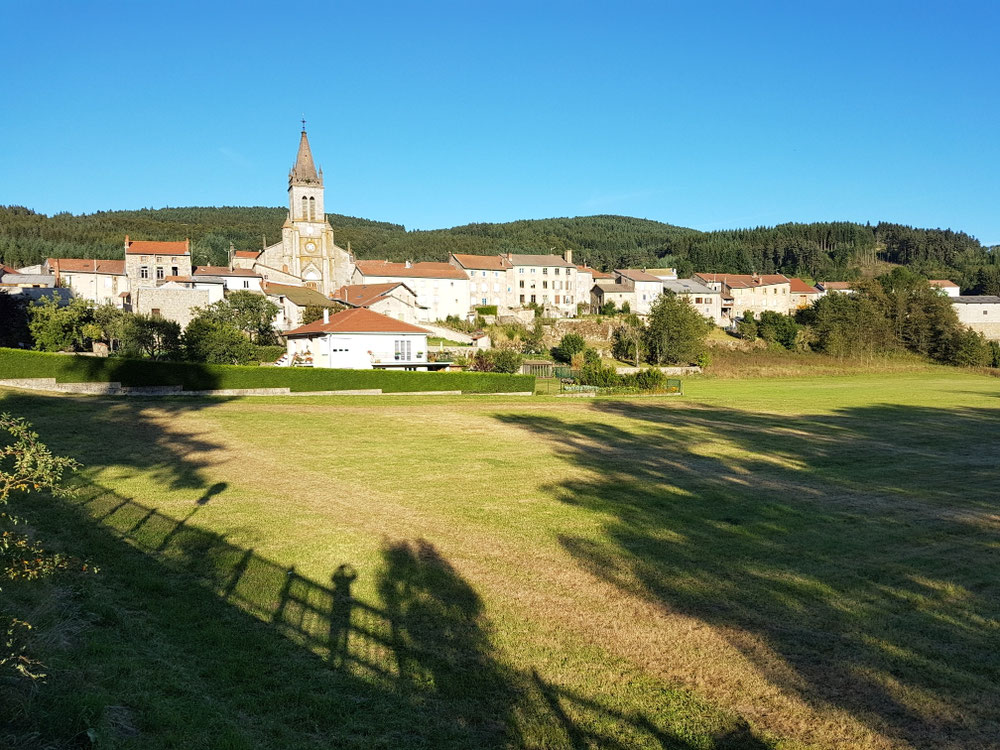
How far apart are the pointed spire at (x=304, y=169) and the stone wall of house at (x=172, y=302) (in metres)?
34.3

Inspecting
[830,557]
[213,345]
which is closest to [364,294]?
[213,345]

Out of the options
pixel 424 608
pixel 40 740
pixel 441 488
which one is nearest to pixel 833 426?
pixel 441 488

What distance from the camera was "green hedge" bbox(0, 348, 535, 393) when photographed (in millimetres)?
39094

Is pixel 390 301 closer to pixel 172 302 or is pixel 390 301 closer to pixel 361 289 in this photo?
pixel 361 289

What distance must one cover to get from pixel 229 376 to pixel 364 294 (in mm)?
38677

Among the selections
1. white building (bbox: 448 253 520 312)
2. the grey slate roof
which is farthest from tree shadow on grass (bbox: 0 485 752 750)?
the grey slate roof

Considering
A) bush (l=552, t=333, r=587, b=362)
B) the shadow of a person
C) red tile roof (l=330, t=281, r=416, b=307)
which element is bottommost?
the shadow of a person

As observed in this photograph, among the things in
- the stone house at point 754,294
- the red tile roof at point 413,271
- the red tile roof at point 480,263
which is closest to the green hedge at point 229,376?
the red tile roof at point 413,271

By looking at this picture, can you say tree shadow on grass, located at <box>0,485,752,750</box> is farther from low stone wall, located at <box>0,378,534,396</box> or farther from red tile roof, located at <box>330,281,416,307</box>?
red tile roof, located at <box>330,281,416,307</box>

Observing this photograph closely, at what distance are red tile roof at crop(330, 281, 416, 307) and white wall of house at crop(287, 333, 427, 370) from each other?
718 inches

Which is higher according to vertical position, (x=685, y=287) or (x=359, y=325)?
(x=685, y=287)

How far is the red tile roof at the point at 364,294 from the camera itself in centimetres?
7612

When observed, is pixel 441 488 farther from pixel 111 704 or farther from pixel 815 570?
pixel 111 704

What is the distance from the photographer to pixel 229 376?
141 ft
